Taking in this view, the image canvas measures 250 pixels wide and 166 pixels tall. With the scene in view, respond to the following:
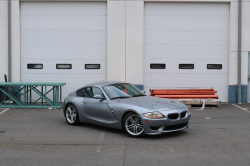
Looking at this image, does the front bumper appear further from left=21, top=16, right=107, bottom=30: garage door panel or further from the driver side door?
left=21, top=16, right=107, bottom=30: garage door panel

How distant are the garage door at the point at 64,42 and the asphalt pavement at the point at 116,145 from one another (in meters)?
4.65

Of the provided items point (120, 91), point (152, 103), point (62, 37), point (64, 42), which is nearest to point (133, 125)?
point (152, 103)

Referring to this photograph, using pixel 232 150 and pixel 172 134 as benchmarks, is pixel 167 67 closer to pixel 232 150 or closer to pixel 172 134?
pixel 172 134

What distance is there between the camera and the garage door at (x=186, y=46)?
1451 cm

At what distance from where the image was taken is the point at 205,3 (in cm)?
1458

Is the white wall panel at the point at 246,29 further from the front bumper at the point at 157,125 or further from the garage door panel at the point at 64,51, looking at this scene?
the front bumper at the point at 157,125

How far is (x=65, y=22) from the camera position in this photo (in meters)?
14.6

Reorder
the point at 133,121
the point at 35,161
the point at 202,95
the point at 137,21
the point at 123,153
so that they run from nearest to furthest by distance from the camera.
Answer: the point at 35,161 < the point at 123,153 < the point at 133,121 < the point at 202,95 < the point at 137,21

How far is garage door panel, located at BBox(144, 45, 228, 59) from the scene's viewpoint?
14523 millimetres

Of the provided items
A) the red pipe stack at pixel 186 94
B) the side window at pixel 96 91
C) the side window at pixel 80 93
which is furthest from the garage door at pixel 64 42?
the side window at pixel 96 91

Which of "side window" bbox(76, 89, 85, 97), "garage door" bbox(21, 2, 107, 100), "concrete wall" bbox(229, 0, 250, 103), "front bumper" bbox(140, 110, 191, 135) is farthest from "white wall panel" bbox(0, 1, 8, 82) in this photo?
"concrete wall" bbox(229, 0, 250, 103)

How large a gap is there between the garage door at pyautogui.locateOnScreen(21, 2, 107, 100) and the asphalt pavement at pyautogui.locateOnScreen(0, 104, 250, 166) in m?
4.65

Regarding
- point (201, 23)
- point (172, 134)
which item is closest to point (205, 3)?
point (201, 23)

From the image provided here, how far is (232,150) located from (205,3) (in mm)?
9712
